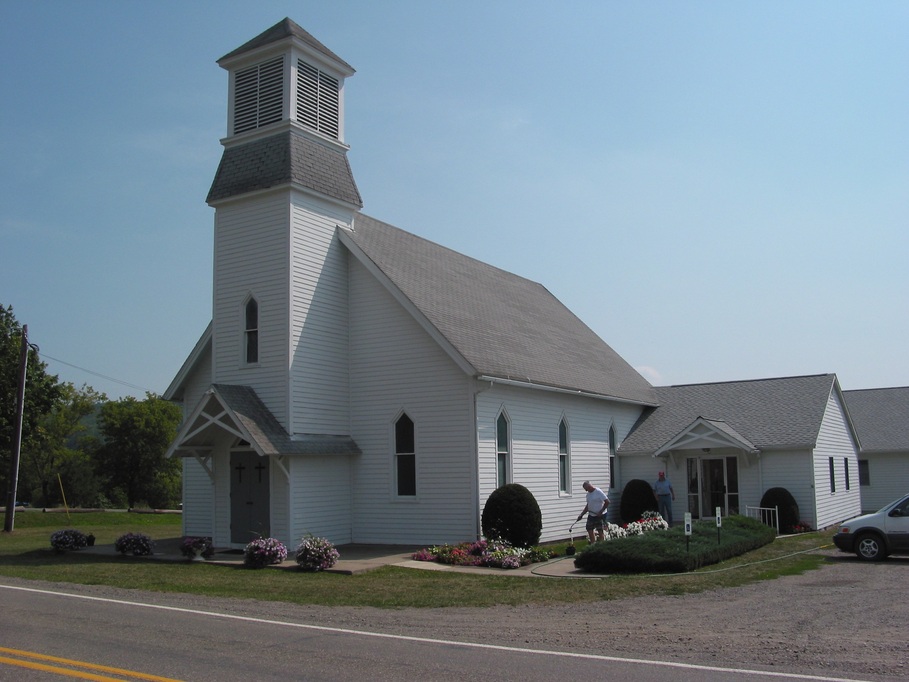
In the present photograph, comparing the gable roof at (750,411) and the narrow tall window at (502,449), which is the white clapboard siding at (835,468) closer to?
the gable roof at (750,411)

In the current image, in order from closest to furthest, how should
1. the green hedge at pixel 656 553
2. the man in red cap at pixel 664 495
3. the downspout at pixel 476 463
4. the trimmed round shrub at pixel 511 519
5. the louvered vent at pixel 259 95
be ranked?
the green hedge at pixel 656 553 → the trimmed round shrub at pixel 511 519 → the downspout at pixel 476 463 → the louvered vent at pixel 259 95 → the man in red cap at pixel 664 495

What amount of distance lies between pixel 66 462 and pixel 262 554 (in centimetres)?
6645

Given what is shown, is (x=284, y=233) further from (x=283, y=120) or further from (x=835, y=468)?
(x=835, y=468)

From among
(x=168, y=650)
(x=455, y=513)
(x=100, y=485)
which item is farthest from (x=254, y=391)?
(x=100, y=485)

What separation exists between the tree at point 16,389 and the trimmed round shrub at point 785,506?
1368 inches

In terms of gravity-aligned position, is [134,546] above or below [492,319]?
below

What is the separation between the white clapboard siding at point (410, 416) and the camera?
70.8ft

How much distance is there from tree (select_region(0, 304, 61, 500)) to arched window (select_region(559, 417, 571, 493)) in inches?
1139

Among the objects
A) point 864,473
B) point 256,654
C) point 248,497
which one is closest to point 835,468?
point 864,473

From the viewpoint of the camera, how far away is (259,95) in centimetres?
2345

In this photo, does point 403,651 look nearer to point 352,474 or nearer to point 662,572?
point 662,572

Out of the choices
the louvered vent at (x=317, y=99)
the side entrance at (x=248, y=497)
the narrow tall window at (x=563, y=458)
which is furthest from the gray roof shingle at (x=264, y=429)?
the louvered vent at (x=317, y=99)

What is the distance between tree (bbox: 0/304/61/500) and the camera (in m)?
41.6

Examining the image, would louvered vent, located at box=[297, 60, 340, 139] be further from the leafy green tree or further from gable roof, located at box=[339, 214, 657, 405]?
the leafy green tree
